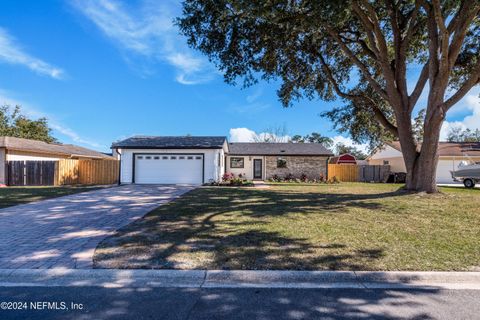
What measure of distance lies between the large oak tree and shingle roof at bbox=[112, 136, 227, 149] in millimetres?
6722

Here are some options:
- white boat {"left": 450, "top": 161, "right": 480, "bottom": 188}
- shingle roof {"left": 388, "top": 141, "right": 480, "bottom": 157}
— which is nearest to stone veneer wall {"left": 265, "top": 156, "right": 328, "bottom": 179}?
shingle roof {"left": 388, "top": 141, "right": 480, "bottom": 157}

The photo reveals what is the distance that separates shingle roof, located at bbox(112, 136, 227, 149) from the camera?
57.1ft

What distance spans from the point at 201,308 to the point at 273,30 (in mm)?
9776

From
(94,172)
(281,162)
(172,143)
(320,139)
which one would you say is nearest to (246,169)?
(281,162)

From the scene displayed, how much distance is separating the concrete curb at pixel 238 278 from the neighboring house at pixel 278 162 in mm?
19660

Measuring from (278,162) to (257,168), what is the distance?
1.94m

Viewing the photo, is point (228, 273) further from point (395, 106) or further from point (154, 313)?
point (395, 106)

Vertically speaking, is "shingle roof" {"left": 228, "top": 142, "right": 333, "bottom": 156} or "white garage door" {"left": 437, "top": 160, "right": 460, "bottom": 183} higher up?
"shingle roof" {"left": 228, "top": 142, "right": 333, "bottom": 156}

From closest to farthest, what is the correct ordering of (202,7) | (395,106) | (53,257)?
(53,257) < (202,7) < (395,106)

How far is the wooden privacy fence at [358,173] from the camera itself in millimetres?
24406

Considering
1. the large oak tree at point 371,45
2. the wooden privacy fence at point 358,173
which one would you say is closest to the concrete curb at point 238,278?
the large oak tree at point 371,45

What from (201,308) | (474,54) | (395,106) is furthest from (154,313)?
(474,54)

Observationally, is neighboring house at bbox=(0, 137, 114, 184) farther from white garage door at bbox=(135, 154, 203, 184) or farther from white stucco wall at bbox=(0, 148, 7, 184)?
white garage door at bbox=(135, 154, 203, 184)

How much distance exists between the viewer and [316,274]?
360 centimetres
